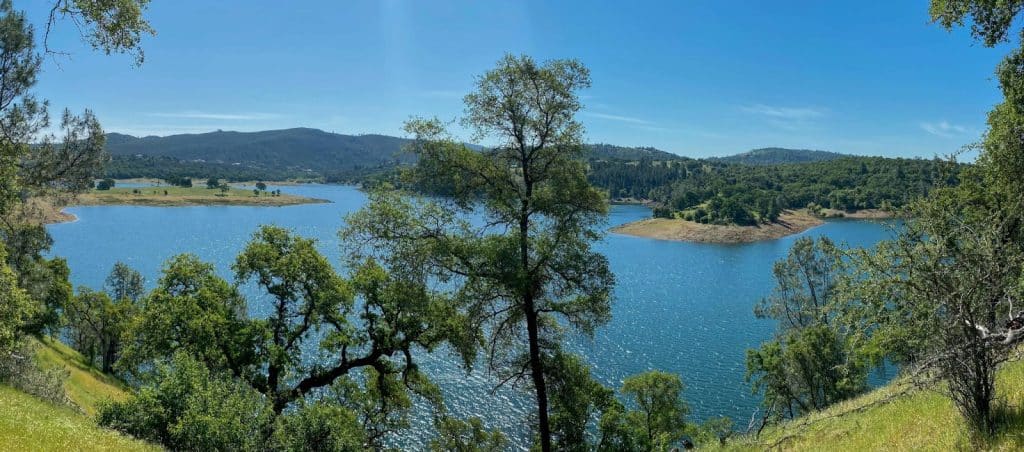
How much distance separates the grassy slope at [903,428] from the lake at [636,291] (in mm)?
3380

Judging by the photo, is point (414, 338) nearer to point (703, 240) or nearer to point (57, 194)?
point (57, 194)

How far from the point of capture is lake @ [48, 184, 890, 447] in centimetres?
3953

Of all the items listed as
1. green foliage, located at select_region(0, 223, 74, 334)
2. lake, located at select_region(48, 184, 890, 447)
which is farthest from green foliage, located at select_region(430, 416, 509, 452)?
green foliage, located at select_region(0, 223, 74, 334)

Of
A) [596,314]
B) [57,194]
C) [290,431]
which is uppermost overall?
[57,194]

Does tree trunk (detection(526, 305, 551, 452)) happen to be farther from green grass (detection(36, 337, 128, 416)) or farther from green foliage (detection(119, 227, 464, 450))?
green grass (detection(36, 337, 128, 416))

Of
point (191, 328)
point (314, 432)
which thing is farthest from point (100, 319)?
point (314, 432)

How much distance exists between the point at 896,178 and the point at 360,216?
212 meters

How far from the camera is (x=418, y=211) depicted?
15.7 metres

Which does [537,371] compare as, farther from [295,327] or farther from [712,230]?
[712,230]

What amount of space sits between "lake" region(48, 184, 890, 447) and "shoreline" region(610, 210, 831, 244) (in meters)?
5.92

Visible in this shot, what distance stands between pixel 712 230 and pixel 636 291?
6320cm

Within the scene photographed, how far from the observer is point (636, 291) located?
2859 inches

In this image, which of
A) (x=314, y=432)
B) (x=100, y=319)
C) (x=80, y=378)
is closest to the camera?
(x=314, y=432)

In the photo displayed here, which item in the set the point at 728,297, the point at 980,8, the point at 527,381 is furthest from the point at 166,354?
the point at 728,297
